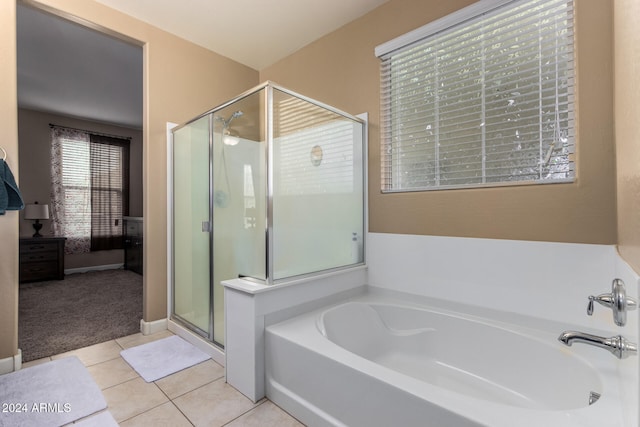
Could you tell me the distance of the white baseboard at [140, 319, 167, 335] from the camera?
251 cm

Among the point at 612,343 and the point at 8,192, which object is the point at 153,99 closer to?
the point at 8,192

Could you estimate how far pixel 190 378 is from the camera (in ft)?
6.07

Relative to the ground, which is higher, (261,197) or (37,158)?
(37,158)

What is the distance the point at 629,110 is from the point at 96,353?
318 centimetres

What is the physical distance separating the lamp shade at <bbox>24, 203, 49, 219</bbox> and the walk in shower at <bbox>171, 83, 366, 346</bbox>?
3.17m

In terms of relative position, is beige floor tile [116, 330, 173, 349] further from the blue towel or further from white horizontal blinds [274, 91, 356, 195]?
white horizontal blinds [274, 91, 356, 195]

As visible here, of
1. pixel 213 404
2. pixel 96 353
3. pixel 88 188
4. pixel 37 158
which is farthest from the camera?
pixel 88 188

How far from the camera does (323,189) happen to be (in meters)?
2.24

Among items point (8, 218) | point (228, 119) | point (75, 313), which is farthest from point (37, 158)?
point (228, 119)

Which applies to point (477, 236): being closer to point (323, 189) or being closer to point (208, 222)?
point (323, 189)

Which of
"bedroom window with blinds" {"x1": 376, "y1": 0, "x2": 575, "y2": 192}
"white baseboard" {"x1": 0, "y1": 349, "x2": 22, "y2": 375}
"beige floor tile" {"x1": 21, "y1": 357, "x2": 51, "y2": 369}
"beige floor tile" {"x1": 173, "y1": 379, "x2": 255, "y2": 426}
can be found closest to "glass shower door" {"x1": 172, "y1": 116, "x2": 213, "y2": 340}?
"beige floor tile" {"x1": 173, "y1": 379, "x2": 255, "y2": 426}

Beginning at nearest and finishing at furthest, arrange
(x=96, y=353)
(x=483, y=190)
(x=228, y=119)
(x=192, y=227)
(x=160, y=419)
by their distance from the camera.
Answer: (x=160, y=419) < (x=483, y=190) < (x=96, y=353) < (x=228, y=119) < (x=192, y=227)

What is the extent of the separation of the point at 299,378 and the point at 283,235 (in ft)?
2.63

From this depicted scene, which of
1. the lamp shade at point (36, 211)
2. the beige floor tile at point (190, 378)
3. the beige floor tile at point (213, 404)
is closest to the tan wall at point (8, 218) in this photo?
the beige floor tile at point (190, 378)
